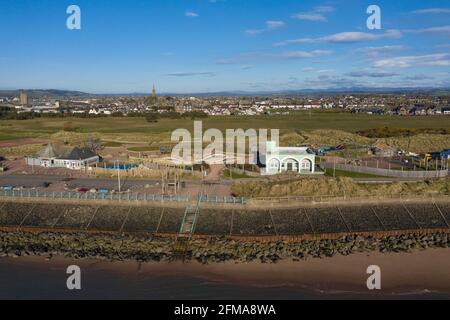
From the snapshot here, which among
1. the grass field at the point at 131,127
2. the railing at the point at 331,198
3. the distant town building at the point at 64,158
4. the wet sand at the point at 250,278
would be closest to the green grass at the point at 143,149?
the grass field at the point at 131,127

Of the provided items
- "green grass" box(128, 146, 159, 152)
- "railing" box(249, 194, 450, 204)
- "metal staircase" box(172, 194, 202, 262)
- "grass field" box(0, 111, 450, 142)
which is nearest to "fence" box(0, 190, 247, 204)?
"metal staircase" box(172, 194, 202, 262)

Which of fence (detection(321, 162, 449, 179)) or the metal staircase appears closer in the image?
the metal staircase

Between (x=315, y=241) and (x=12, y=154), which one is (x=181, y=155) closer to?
(x=12, y=154)

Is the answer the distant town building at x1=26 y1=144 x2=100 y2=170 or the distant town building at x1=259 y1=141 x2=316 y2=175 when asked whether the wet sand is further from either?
the distant town building at x1=26 y1=144 x2=100 y2=170

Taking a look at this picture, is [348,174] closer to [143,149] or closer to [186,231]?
[186,231]

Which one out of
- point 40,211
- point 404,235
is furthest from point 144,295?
point 404,235

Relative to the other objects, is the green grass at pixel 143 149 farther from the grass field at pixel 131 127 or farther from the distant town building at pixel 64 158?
the distant town building at pixel 64 158

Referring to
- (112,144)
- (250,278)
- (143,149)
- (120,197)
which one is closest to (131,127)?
(112,144)
